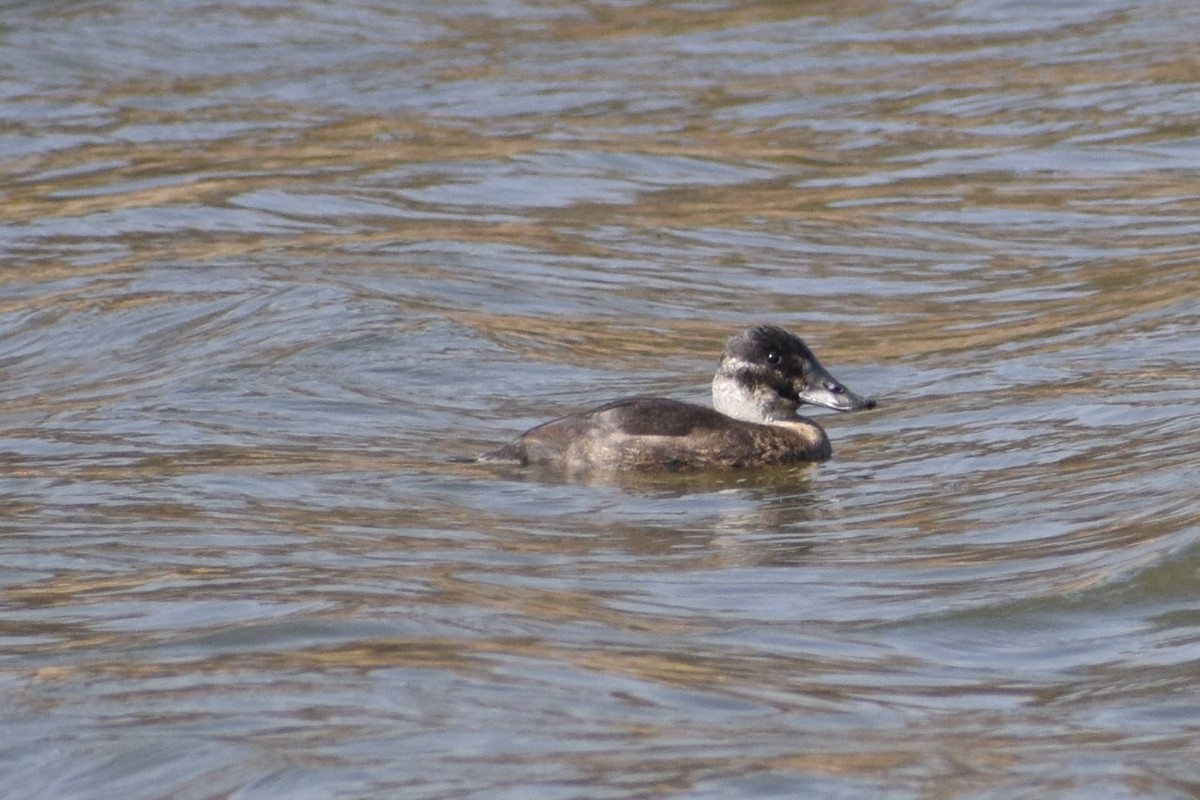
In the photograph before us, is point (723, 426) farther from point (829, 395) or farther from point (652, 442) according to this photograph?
point (829, 395)

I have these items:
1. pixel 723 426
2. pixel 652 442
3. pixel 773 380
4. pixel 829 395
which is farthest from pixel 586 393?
pixel 652 442

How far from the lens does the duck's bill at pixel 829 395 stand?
10.4 metres

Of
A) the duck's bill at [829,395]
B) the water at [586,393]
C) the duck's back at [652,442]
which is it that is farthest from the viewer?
the duck's bill at [829,395]

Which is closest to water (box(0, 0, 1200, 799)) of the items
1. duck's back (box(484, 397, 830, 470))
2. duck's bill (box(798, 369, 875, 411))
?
duck's back (box(484, 397, 830, 470))

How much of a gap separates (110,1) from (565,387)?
14360 mm

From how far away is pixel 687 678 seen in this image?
6355mm

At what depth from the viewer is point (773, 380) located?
10453 millimetres

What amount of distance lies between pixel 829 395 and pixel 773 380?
0.83ft

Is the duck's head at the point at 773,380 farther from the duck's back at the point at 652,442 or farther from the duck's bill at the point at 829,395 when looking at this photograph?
the duck's back at the point at 652,442

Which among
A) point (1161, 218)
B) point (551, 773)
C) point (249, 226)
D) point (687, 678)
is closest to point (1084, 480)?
point (687, 678)

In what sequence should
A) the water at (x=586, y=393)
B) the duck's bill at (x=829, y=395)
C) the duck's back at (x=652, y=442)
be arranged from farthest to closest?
the duck's bill at (x=829, y=395)
the duck's back at (x=652, y=442)
the water at (x=586, y=393)

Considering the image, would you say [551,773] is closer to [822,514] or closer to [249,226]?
[822,514]

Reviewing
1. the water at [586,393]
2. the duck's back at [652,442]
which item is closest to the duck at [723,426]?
the duck's back at [652,442]

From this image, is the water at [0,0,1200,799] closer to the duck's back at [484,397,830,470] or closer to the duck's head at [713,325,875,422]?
the duck's back at [484,397,830,470]
